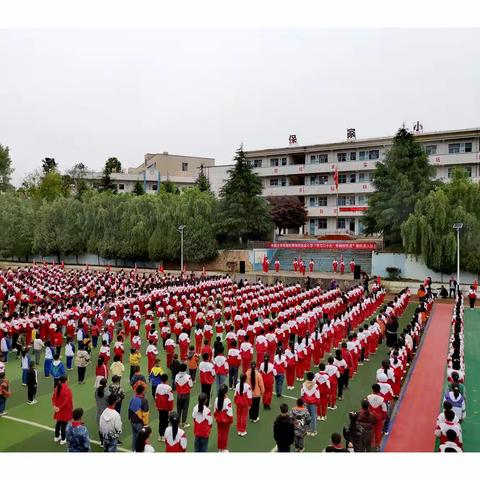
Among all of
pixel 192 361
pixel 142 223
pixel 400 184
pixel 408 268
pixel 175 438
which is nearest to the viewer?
pixel 175 438

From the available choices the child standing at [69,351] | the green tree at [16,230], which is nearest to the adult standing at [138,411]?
the child standing at [69,351]

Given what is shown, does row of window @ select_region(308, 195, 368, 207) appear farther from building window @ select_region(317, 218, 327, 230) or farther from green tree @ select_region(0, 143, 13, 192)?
green tree @ select_region(0, 143, 13, 192)

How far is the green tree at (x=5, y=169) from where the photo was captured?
49.9m

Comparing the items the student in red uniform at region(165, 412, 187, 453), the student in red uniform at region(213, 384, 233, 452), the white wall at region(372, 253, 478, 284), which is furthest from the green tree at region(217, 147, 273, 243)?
the student in red uniform at region(165, 412, 187, 453)

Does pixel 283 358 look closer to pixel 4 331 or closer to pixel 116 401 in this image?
pixel 116 401

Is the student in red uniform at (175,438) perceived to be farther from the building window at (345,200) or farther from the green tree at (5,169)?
the green tree at (5,169)

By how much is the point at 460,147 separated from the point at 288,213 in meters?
14.3

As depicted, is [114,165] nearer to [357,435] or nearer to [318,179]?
[318,179]

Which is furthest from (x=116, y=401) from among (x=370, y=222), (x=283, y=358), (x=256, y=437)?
(x=370, y=222)

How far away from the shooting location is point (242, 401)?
6609 mm

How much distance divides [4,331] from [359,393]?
832 cm

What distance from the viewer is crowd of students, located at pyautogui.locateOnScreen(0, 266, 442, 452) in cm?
603

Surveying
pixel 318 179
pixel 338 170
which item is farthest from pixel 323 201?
pixel 338 170

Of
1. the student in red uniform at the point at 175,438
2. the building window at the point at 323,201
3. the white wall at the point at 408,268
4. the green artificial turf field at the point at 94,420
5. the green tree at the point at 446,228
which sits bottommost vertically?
the green artificial turf field at the point at 94,420
